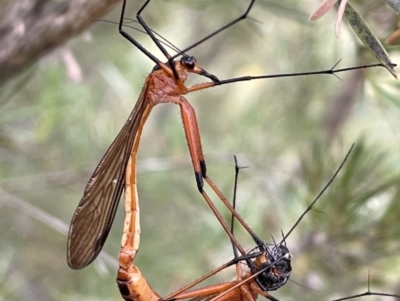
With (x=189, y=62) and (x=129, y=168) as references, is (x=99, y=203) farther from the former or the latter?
(x=189, y=62)

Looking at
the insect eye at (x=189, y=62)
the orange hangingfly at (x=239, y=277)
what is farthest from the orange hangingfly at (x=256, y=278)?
the insect eye at (x=189, y=62)

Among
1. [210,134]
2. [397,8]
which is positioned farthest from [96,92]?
[397,8]

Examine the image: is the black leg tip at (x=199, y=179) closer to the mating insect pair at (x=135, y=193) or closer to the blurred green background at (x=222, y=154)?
the mating insect pair at (x=135, y=193)

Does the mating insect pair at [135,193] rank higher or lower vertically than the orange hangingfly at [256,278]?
higher

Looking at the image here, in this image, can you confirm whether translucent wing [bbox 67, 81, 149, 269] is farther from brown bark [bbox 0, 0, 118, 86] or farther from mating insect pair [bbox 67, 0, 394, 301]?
brown bark [bbox 0, 0, 118, 86]

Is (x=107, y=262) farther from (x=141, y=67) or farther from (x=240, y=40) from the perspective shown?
(x=240, y=40)

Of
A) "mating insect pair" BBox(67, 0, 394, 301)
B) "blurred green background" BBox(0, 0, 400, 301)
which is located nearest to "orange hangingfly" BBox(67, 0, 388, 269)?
"mating insect pair" BBox(67, 0, 394, 301)

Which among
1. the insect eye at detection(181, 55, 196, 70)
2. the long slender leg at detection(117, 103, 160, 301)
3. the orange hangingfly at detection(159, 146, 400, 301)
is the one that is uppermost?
the insect eye at detection(181, 55, 196, 70)
